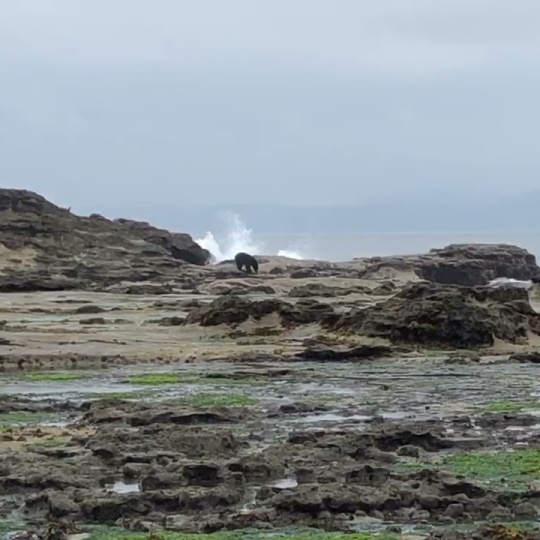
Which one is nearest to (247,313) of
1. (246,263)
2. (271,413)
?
(271,413)

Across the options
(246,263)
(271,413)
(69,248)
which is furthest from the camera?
(246,263)

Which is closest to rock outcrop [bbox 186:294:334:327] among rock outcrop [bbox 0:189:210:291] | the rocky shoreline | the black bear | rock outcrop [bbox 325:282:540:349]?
the rocky shoreline

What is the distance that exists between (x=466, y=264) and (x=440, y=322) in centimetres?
3753

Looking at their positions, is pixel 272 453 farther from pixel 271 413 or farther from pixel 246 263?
pixel 246 263

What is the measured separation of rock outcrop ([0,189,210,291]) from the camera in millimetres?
A: 50656

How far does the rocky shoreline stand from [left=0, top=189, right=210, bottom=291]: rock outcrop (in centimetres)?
648

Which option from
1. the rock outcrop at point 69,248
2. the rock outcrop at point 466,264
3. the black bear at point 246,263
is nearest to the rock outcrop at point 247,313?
the rock outcrop at point 69,248

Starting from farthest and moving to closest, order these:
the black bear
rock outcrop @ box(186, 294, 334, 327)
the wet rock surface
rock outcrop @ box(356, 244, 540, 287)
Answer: rock outcrop @ box(356, 244, 540, 287) → the black bear → rock outcrop @ box(186, 294, 334, 327) → the wet rock surface

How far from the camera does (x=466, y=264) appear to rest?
65625mm

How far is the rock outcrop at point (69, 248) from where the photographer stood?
1994 inches

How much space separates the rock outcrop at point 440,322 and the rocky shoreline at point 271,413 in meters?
0.04

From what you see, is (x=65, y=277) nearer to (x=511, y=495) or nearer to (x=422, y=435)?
(x=422, y=435)

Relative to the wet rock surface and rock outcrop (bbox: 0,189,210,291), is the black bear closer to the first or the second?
rock outcrop (bbox: 0,189,210,291)

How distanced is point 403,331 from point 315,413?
11.6 meters
